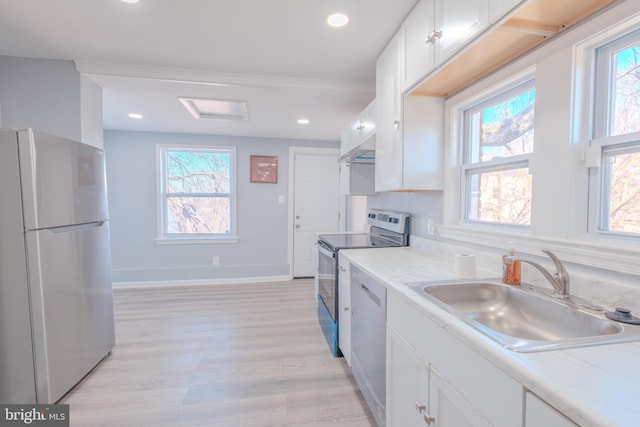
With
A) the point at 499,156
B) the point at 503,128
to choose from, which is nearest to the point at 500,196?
the point at 499,156

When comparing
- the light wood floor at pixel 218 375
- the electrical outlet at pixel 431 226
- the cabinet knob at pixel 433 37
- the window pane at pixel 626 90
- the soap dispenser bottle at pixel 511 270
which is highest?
the cabinet knob at pixel 433 37

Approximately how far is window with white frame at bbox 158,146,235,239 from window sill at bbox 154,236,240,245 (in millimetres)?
51

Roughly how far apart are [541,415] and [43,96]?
3.41 metres

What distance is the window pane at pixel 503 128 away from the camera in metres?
1.45

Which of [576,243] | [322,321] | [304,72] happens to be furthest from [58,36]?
[576,243]

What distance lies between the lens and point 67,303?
1.85 metres

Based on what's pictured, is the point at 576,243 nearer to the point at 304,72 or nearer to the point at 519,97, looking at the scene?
the point at 519,97

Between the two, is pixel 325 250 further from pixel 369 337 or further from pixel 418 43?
pixel 418 43

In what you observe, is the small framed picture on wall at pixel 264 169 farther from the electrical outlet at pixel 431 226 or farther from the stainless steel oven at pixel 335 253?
the electrical outlet at pixel 431 226

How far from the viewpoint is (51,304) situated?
5.65ft


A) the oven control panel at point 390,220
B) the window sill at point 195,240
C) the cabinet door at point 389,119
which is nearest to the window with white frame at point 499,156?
the cabinet door at point 389,119

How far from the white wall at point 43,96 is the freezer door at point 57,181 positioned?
0.47 m

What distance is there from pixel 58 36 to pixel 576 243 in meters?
3.16
